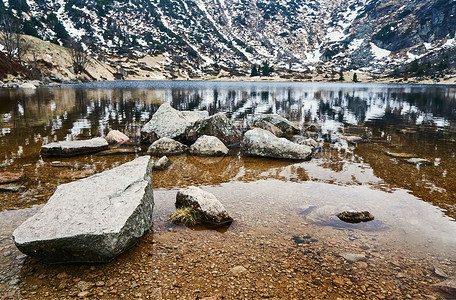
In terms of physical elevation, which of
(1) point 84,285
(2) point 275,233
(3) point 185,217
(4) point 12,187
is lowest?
(1) point 84,285

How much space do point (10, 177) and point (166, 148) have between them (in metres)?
6.39

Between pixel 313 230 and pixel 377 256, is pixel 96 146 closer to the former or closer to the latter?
pixel 313 230

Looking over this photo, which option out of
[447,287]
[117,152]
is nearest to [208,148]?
[117,152]

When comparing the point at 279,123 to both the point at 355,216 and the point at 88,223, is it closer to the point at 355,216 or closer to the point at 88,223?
the point at 355,216

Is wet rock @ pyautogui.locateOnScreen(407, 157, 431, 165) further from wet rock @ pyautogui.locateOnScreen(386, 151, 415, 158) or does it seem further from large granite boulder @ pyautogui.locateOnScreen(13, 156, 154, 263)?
large granite boulder @ pyautogui.locateOnScreen(13, 156, 154, 263)

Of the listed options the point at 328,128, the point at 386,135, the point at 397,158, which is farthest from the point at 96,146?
the point at 386,135

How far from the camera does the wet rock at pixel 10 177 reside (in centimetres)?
852

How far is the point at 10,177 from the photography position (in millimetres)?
8758

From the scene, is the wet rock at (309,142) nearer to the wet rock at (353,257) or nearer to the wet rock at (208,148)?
the wet rock at (208,148)

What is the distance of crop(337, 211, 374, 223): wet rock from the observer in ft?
22.2

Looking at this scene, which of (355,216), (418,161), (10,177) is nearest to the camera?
(355,216)

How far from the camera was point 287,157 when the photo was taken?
12.7 m

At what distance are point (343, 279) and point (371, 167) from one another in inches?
315

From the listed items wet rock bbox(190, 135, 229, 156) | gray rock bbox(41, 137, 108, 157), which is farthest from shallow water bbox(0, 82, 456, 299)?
wet rock bbox(190, 135, 229, 156)
